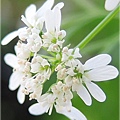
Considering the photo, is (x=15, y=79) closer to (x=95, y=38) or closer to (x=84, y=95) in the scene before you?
(x=84, y=95)

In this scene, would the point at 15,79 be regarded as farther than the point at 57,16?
Yes

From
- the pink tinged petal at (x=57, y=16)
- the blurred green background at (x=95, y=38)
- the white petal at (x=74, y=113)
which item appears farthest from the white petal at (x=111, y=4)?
the blurred green background at (x=95, y=38)

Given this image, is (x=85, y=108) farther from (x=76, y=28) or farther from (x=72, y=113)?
(x=72, y=113)

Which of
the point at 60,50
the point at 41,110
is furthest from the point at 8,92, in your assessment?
the point at 60,50

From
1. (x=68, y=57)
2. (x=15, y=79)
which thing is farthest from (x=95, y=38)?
(x=68, y=57)

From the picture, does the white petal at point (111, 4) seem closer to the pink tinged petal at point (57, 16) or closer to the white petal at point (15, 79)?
the pink tinged petal at point (57, 16)

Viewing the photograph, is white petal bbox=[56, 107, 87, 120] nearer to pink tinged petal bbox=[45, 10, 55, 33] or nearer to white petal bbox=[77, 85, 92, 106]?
white petal bbox=[77, 85, 92, 106]
